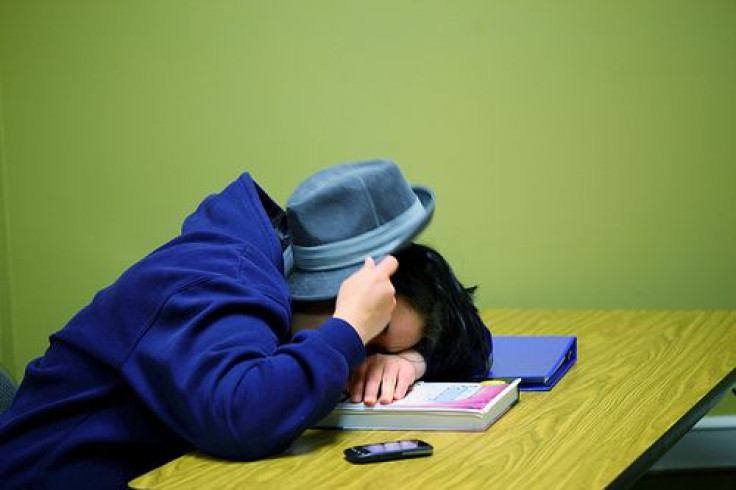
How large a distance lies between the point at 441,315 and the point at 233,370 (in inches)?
17.3

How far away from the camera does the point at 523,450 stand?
1.29 m

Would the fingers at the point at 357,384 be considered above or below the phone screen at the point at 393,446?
above

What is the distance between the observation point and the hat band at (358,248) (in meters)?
1.45

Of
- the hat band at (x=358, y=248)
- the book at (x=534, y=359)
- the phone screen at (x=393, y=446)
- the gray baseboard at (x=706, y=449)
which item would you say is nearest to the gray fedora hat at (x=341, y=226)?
the hat band at (x=358, y=248)

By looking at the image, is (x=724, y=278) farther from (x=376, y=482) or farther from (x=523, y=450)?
(x=376, y=482)

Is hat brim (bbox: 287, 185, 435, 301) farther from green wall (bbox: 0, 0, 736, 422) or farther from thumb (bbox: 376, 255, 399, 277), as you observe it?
green wall (bbox: 0, 0, 736, 422)

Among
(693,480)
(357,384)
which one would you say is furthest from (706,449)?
(357,384)

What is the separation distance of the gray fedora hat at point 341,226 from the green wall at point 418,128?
1.16 metres

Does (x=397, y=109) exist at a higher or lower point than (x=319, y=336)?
higher

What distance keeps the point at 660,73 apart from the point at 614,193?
12.3 inches

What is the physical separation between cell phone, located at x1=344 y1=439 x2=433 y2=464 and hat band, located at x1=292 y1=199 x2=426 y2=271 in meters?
0.28

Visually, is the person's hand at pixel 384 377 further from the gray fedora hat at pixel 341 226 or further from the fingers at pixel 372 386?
the gray fedora hat at pixel 341 226

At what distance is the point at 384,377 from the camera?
1485mm

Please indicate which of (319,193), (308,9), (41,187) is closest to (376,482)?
(319,193)
